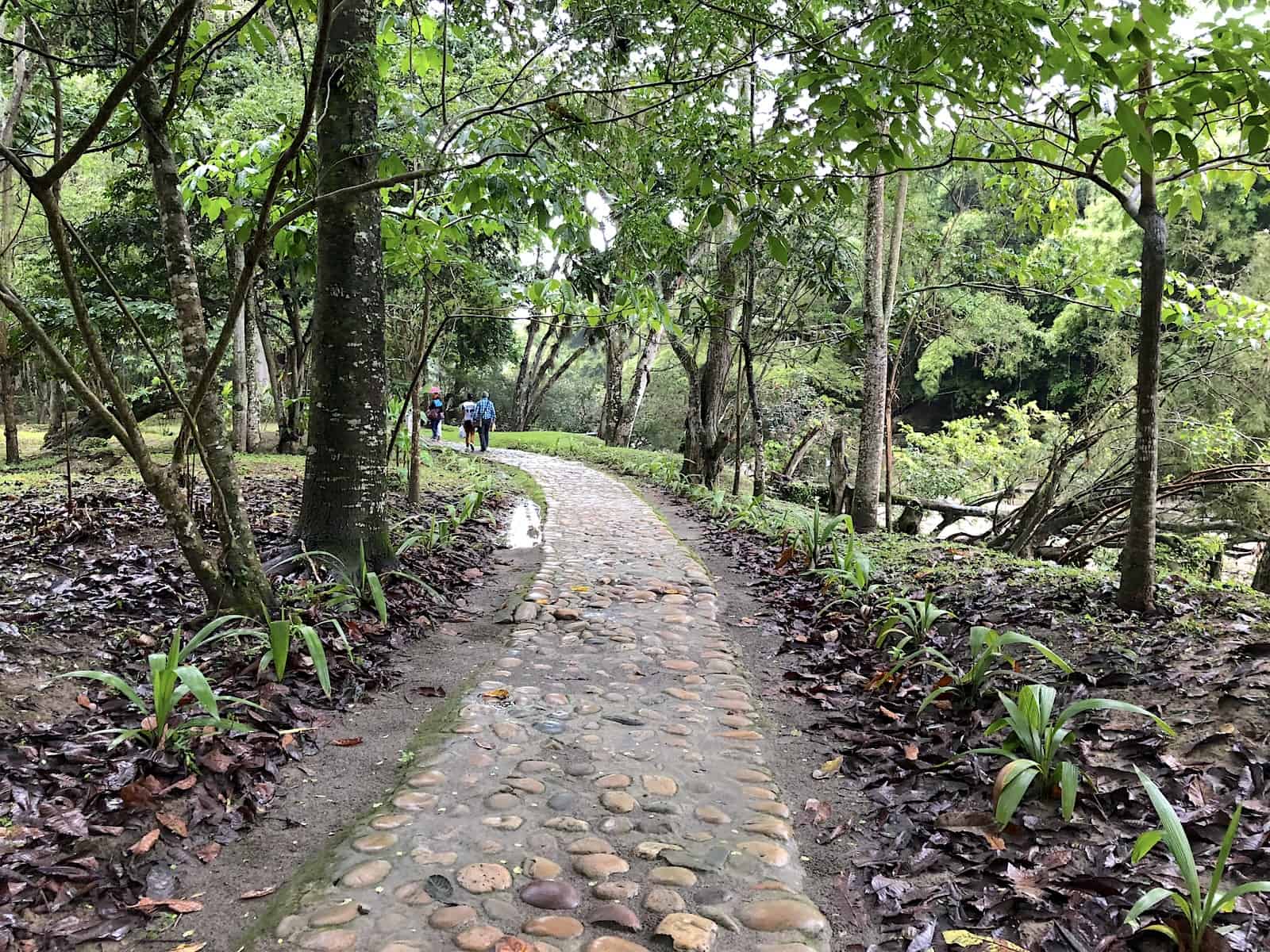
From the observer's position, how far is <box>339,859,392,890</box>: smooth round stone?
7.97 ft

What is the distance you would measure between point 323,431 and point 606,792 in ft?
10.7

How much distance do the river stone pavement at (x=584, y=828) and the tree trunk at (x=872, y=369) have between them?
440 centimetres

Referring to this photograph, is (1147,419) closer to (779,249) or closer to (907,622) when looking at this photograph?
(907,622)

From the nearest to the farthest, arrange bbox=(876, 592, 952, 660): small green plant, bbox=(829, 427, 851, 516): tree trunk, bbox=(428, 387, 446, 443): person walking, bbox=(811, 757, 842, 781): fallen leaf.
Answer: bbox=(811, 757, 842, 781): fallen leaf, bbox=(876, 592, 952, 660): small green plant, bbox=(829, 427, 851, 516): tree trunk, bbox=(428, 387, 446, 443): person walking

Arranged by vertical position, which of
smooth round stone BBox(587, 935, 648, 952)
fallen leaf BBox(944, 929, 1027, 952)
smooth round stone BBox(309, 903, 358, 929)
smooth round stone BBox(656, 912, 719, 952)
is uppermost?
fallen leaf BBox(944, 929, 1027, 952)

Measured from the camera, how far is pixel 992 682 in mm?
3781

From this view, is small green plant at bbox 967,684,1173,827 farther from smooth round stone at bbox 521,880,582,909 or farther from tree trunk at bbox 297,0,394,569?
tree trunk at bbox 297,0,394,569

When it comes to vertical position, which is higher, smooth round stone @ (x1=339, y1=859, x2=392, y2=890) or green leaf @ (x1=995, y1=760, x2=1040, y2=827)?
green leaf @ (x1=995, y1=760, x2=1040, y2=827)

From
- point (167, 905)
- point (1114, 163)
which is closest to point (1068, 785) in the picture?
point (1114, 163)

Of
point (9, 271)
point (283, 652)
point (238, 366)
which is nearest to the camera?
point (283, 652)

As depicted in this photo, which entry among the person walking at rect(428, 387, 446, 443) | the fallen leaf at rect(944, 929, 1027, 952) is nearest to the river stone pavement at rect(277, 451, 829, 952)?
the fallen leaf at rect(944, 929, 1027, 952)

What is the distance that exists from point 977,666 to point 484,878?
2532 millimetres

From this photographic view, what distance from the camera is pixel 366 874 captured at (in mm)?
2484

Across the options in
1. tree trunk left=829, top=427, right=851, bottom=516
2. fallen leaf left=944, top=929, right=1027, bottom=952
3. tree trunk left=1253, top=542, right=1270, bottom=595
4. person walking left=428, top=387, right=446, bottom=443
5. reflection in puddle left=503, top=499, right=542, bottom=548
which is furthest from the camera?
person walking left=428, top=387, right=446, bottom=443
